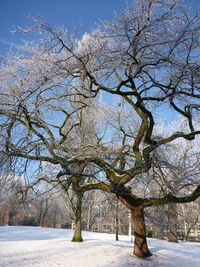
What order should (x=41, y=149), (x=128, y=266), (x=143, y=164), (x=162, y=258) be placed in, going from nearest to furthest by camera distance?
(x=41, y=149), (x=143, y=164), (x=128, y=266), (x=162, y=258)

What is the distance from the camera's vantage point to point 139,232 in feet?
29.1

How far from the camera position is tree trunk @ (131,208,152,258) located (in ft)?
28.7

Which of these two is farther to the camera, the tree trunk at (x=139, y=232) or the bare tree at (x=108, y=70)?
the tree trunk at (x=139, y=232)

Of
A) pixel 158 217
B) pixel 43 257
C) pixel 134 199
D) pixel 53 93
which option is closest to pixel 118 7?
pixel 53 93

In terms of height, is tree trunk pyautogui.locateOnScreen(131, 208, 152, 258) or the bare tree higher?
the bare tree

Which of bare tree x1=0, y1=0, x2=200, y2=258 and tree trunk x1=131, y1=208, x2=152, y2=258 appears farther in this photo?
tree trunk x1=131, y1=208, x2=152, y2=258

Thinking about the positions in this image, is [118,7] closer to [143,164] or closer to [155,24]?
[155,24]

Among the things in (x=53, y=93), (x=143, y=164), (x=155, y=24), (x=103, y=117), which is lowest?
(x=143, y=164)

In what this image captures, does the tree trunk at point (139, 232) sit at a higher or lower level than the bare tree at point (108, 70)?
lower

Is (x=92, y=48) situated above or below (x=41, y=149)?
above

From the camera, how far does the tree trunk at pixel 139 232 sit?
28.7 ft

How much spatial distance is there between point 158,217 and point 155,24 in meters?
6.05

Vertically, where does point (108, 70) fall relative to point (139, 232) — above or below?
above

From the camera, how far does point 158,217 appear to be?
8.95 meters
